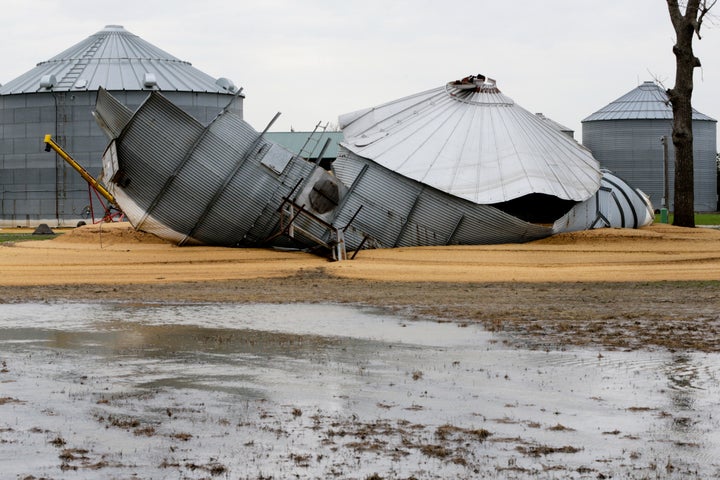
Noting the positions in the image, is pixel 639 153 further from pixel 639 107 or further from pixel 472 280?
pixel 472 280

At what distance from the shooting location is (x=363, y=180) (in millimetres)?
37438

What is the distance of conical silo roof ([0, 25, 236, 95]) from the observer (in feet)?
217

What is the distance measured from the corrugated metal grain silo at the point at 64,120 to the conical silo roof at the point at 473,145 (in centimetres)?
2481

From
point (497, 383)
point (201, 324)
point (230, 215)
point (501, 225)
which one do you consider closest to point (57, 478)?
point (497, 383)

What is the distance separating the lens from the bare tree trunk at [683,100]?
49750 mm

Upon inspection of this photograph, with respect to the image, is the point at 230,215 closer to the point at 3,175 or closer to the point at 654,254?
the point at 654,254

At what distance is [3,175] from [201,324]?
2047 inches

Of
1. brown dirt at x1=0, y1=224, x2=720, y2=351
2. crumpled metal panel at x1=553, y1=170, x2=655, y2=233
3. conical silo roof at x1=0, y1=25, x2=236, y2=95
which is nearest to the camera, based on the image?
brown dirt at x1=0, y1=224, x2=720, y2=351

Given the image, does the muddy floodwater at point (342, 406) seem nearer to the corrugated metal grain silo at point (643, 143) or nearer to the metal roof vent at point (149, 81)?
the metal roof vent at point (149, 81)

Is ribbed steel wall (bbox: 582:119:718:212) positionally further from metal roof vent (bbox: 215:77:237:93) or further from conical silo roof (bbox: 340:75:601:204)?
conical silo roof (bbox: 340:75:601:204)

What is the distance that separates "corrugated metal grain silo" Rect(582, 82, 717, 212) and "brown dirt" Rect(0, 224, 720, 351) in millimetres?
48418

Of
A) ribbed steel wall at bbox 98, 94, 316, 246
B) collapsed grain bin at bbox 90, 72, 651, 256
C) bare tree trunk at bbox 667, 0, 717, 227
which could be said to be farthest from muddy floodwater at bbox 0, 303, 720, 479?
bare tree trunk at bbox 667, 0, 717, 227

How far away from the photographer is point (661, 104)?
91.4 metres

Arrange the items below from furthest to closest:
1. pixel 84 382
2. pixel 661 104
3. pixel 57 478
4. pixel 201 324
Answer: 1. pixel 661 104
2. pixel 201 324
3. pixel 84 382
4. pixel 57 478
